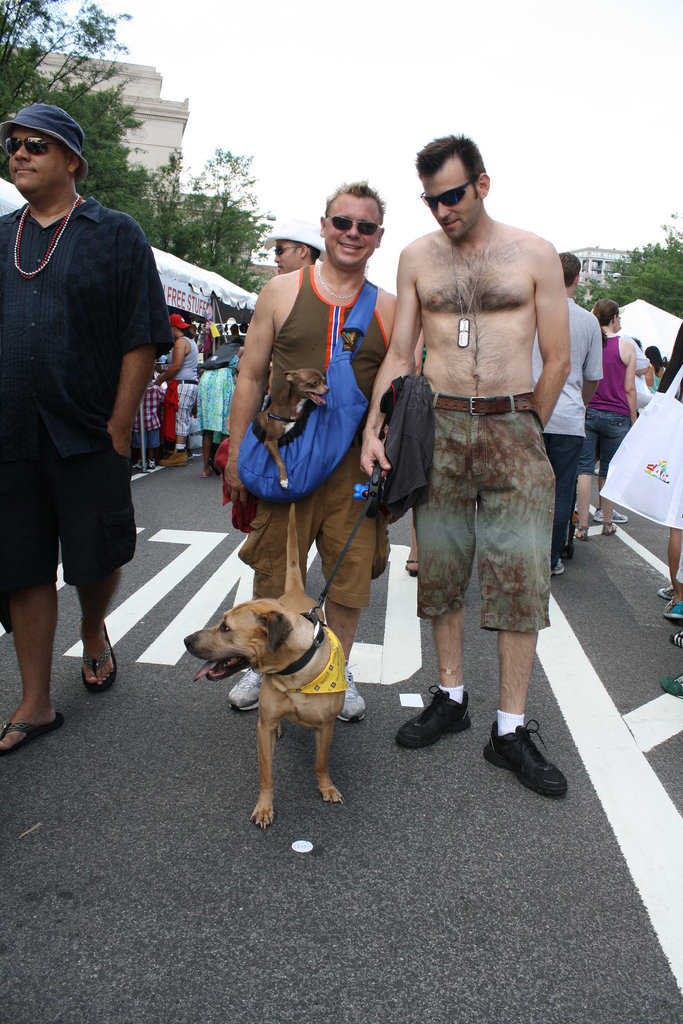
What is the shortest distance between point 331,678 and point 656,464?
231 centimetres

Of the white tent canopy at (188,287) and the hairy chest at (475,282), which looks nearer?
the hairy chest at (475,282)

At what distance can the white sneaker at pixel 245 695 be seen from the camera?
3.39m

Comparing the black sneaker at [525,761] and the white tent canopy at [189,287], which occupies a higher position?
the white tent canopy at [189,287]

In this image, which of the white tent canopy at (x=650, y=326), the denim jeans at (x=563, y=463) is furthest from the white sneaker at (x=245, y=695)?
the white tent canopy at (x=650, y=326)

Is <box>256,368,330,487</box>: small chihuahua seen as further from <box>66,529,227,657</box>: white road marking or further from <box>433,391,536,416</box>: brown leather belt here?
<box>66,529,227,657</box>: white road marking

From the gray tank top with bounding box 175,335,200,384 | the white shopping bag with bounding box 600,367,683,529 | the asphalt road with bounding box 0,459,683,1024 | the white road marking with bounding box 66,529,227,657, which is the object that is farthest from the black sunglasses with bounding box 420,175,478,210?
the gray tank top with bounding box 175,335,200,384

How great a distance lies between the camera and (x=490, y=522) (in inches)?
118

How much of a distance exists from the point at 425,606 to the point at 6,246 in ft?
7.13

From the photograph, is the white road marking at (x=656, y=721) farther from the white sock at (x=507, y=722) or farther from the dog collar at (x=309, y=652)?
the dog collar at (x=309, y=652)

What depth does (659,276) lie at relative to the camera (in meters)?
43.8

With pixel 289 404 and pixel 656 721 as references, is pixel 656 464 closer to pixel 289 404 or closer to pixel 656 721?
pixel 656 721

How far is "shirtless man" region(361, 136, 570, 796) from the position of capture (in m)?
2.81

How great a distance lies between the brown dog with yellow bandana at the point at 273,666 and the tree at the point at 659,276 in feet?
154

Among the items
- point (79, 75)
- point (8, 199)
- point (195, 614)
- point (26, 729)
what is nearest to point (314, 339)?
point (26, 729)
